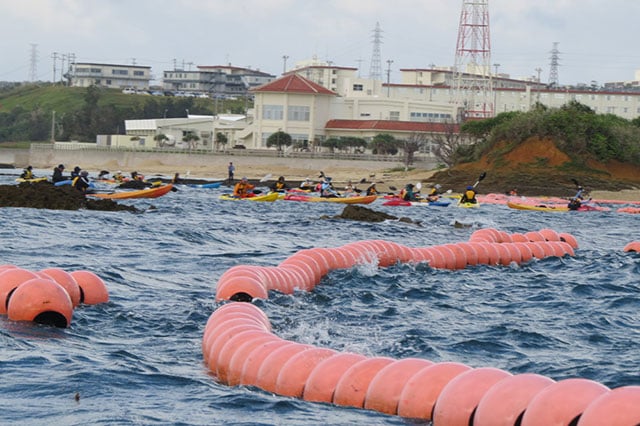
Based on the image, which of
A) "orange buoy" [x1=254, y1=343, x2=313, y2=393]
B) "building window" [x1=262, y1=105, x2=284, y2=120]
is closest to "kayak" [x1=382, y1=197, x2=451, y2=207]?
"orange buoy" [x1=254, y1=343, x2=313, y2=393]

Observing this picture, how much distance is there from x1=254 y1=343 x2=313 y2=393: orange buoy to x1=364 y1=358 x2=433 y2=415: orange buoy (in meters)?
1.12

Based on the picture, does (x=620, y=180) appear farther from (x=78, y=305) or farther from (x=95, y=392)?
(x=95, y=392)

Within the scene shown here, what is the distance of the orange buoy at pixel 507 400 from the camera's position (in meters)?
8.17

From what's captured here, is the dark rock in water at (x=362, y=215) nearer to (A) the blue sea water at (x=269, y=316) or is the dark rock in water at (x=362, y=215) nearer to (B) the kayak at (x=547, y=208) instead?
(A) the blue sea water at (x=269, y=316)

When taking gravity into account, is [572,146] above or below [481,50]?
below

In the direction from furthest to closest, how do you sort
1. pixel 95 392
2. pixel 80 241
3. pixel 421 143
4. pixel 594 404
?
pixel 421 143 < pixel 80 241 < pixel 95 392 < pixel 594 404

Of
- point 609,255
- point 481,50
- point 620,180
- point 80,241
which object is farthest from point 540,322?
point 481,50

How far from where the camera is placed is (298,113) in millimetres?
91312

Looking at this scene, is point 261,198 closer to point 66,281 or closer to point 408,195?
point 408,195

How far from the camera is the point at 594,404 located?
7.56 metres

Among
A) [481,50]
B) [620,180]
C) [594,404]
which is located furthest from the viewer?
[481,50]

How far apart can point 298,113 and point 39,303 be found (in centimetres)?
7903

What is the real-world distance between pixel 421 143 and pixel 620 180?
91.2 ft

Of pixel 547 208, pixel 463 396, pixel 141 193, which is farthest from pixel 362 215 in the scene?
pixel 463 396
